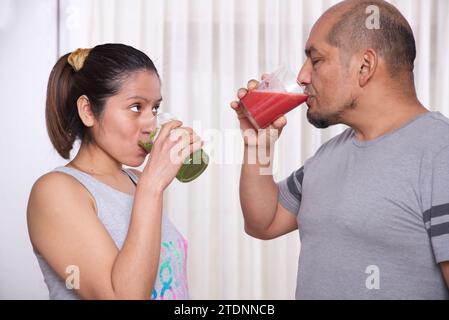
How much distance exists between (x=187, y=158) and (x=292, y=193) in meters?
0.55

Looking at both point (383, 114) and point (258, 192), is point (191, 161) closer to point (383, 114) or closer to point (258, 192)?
point (258, 192)

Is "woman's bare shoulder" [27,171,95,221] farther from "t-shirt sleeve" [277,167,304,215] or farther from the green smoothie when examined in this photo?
"t-shirt sleeve" [277,167,304,215]

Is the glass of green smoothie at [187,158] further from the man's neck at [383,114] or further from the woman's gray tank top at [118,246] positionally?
the man's neck at [383,114]

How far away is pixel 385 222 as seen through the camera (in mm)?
1294

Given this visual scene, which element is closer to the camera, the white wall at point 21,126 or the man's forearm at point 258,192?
the man's forearm at point 258,192

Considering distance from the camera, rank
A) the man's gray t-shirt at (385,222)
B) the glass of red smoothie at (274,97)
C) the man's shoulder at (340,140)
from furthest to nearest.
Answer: the man's shoulder at (340,140) → the glass of red smoothie at (274,97) → the man's gray t-shirt at (385,222)

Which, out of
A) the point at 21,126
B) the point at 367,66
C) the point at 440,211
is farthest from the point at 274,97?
the point at 21,126

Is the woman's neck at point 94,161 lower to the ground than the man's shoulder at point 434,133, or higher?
lower

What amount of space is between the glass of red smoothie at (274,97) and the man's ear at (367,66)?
0.54ft

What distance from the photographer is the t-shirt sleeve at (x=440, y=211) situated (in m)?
1.18

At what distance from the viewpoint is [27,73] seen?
276cm

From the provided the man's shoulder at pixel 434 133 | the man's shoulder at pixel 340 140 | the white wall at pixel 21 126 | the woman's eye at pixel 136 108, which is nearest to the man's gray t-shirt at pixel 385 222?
the man's shoulder at pixel 434 133
